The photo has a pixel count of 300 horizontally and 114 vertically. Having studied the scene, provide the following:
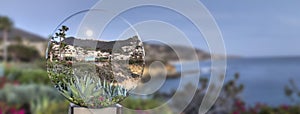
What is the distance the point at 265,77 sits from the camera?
333 centimetres

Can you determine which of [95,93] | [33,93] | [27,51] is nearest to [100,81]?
[95,93]

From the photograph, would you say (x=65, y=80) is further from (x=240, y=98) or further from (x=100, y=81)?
(x=240, y=98)

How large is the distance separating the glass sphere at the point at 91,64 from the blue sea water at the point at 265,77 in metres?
2.30

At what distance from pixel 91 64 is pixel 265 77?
2772 millimetres

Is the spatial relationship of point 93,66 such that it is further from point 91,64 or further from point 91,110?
point 91,110

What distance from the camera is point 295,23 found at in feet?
9.95

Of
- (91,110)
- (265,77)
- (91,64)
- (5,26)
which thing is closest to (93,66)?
(91,64)

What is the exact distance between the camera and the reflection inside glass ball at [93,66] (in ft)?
2.71

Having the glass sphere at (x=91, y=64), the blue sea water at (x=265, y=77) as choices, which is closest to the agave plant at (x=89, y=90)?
the glass sphere at (x=91, y=64)

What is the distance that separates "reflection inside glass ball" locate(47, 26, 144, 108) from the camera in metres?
0.83

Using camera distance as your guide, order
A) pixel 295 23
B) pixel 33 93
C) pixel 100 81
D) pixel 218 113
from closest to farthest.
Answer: pixel 100 81 → pixel 295 23 → pixel 218 113 → pixel 33 93

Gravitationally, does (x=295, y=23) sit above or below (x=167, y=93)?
above

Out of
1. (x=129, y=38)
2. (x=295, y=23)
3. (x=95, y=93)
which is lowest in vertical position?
(x=95, y=93)

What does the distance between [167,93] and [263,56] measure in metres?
0.86
